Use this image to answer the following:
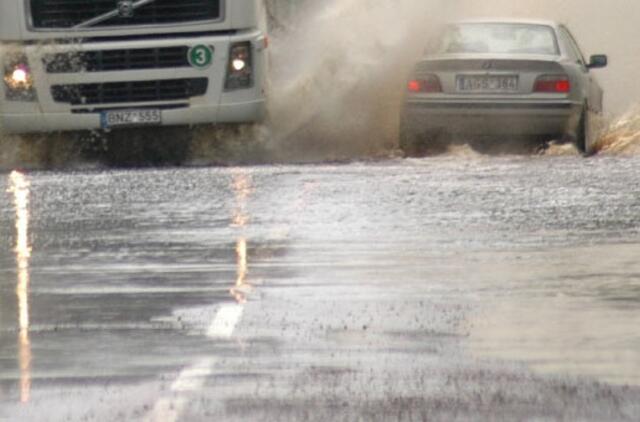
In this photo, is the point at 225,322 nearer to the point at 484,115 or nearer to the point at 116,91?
the point at 116,91

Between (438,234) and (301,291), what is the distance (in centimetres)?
338

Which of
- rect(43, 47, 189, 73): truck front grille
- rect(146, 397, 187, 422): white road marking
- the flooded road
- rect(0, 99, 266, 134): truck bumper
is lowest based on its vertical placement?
rect(0, 99, 266, 134): truck bumper

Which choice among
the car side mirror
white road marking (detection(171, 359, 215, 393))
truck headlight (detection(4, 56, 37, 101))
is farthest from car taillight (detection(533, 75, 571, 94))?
white road marking (detection(171, 359, 215, 393))

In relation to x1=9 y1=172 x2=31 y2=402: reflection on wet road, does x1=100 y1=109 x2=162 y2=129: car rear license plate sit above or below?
below

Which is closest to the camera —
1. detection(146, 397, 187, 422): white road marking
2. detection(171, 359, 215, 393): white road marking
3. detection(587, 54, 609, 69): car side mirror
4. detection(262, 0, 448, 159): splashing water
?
detection(146, 397, 187, 422): white road marking

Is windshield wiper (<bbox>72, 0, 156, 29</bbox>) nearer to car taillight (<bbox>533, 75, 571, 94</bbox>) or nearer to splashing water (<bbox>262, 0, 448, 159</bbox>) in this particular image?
splashing water (<bbox>262, 0, 448, 159</bbox>)

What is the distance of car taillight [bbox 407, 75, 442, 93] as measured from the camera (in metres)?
24.1

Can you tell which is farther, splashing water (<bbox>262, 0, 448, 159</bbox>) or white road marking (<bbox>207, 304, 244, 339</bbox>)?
splashing water (<bbox>262, 0, 448, 159</bbox>)

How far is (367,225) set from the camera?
16.0m

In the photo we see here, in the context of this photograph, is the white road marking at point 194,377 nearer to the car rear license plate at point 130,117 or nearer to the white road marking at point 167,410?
the white road marking at point 167,410

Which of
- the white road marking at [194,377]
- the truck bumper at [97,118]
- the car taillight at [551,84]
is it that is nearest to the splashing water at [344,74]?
the truck bumper at [97,118]

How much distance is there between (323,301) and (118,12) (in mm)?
11984

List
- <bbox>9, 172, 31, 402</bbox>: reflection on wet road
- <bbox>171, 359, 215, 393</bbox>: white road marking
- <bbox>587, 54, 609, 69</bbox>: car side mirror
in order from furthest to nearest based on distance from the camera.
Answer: <bbox>587, 54, 609, 69</bbox>: car side mirror → <bbox>9, 172, 31, 402</bbox>: reflection on wet road → <bbox>171, 359, 215, 393</bbox>: white road marking

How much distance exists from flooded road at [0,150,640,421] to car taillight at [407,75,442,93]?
373cm
